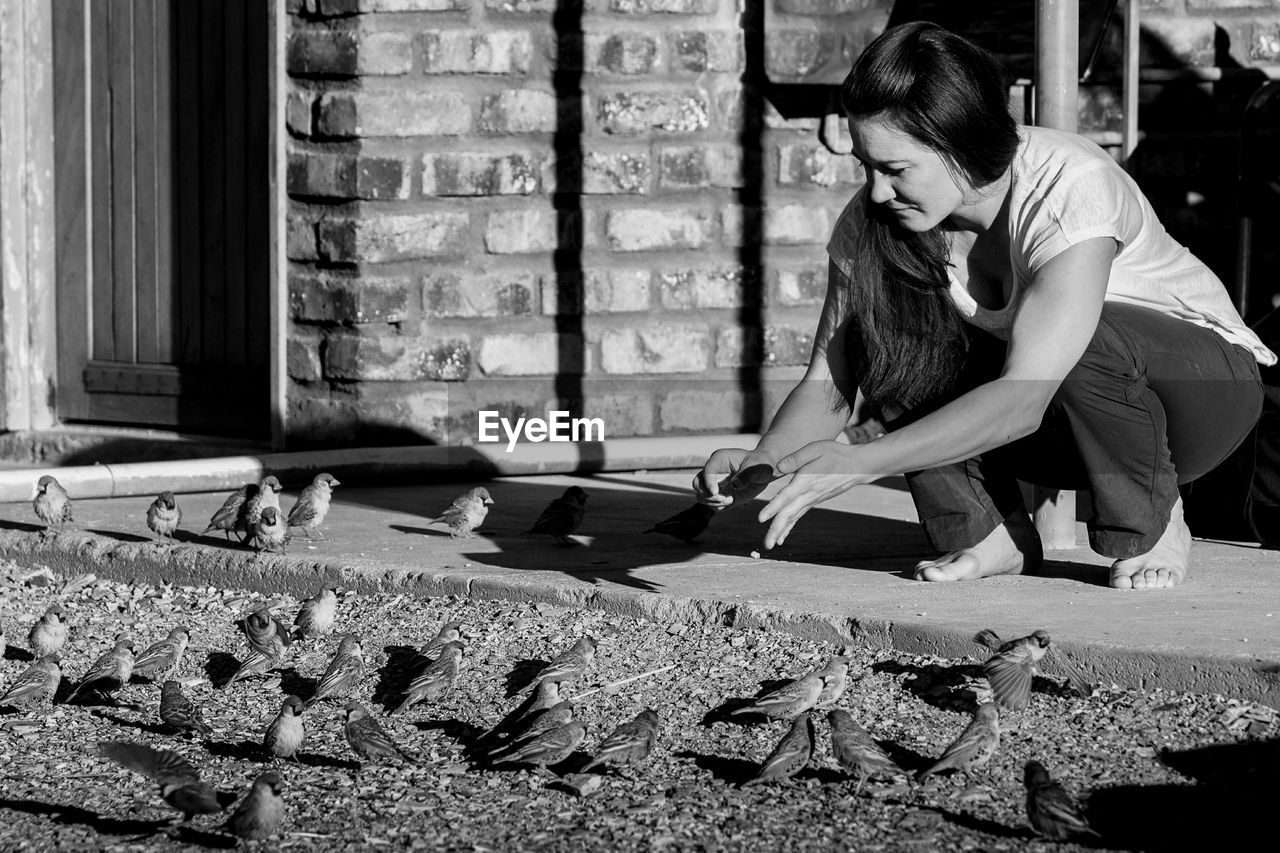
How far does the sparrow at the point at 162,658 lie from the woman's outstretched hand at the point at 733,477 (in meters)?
1.65

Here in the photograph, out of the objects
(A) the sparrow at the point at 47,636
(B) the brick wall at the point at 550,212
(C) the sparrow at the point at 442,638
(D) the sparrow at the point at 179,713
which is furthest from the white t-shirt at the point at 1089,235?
(B) the brick wall at the point at 550,212

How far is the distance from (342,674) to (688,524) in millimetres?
1680

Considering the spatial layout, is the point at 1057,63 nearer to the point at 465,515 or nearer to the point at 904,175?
the point at 904,175

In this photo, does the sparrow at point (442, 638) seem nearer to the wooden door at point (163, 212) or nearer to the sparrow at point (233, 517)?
the sparrow at point (233, 517)

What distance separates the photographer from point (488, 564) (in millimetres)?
5504

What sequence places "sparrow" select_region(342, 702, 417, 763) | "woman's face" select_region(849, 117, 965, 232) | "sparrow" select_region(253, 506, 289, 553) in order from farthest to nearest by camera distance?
1. "sparrow" select_region(253, 506, 289, 553)
2. "woman's face" select_region(849, 117, 965, 232)
3. "sparrow" select_region(342, 702, 417, 763)

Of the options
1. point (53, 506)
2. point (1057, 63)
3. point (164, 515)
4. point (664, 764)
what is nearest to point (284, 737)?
point (664, 764)

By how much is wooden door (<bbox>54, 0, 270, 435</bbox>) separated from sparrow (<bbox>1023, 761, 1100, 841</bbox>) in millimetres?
5620

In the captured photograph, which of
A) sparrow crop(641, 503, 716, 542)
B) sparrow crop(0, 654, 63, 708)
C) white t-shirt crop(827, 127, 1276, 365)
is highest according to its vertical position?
white t-shirt crop(827, 127, 1276, 365)

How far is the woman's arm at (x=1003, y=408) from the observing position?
3.84 m

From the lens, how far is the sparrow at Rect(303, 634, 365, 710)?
14.3 ft

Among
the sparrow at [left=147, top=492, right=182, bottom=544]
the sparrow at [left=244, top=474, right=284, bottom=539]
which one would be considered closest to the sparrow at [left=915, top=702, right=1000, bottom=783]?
the sparrow at [left=244, top=474, right=284, bottom=539]

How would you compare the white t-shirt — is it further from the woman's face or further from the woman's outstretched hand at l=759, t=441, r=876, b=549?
the woman's outstretched hand at l=759, t=441, r=876, b=549

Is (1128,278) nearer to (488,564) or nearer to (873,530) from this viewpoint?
(873,530)
